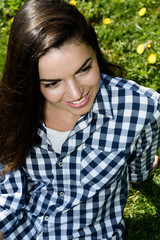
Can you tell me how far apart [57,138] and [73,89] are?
15.4 inches

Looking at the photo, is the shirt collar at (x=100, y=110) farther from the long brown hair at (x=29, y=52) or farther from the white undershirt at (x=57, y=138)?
the long brown hair at (x=29, y=52)

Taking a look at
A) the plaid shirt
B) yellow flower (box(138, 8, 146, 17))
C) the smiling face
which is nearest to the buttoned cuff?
the plaid shirt

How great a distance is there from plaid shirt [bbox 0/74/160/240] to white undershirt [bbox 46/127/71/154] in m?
0.03

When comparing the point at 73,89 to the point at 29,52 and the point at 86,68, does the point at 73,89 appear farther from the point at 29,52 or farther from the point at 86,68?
the point at 29,52

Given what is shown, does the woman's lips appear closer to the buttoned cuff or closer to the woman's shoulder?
the woman's shoulder

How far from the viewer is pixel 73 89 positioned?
140 centimetres

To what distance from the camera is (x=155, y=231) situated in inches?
91.3

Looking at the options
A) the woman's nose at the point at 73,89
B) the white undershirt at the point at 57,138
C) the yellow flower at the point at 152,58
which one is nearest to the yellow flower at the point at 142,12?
the yellow flower at the point at 152,58

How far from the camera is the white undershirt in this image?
1706mm

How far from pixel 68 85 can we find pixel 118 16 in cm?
203

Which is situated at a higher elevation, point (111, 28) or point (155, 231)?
point (111, 28)

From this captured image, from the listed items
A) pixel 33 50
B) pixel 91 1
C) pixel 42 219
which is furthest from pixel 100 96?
pixel 91 1

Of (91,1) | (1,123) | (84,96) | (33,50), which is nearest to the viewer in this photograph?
(33,50)

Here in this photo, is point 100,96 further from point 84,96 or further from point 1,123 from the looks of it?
point 1,123
